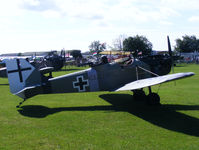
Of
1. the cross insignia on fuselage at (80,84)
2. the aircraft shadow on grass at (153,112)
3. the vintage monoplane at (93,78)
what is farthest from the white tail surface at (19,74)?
the cross insignia on fuselage at (80,84)

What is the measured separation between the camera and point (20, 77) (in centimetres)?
841

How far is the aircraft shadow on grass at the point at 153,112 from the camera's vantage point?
20.3ft

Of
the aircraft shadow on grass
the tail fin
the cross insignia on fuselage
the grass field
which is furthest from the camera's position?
Answer: the cross insignia on fuselage

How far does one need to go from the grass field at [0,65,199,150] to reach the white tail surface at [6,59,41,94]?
0.98 meters

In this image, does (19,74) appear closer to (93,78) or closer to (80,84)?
(80,84)

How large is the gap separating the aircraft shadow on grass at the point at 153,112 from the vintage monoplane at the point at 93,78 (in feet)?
1.79

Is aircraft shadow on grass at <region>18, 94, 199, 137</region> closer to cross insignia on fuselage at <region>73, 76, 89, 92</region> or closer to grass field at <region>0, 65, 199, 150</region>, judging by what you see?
grass field at <region>0, 65, 199, 150</region>

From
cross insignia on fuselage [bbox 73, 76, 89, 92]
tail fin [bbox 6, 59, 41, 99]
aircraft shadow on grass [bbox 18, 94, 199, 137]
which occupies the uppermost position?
tail fin [bbox 6, 59, 41, 99]

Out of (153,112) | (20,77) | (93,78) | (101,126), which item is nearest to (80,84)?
(93,78)

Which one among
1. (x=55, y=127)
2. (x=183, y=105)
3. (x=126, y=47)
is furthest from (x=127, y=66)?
(x=126, y=47)

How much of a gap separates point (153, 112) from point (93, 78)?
3004 mm

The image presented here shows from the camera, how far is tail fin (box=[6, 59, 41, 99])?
8.30 metres

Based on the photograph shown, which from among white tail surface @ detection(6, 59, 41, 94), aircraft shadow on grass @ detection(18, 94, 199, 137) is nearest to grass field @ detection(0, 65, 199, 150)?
aircraft shadow on grass @ detection(18, 94, 199, 137)

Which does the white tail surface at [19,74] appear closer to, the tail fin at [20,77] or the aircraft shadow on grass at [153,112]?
the tail fin at [20,77]
